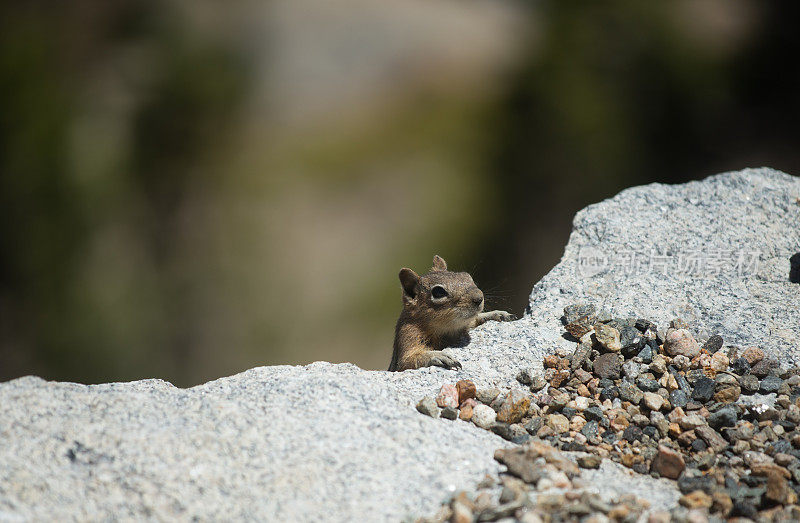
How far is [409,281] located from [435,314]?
1.25 ft

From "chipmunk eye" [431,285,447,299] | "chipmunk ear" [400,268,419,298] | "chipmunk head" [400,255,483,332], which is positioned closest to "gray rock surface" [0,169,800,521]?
"chipmunk head" [400,255,483,332]

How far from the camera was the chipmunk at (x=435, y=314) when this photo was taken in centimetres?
474

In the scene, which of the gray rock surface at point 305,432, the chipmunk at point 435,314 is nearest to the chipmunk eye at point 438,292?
the chipmunk at point 435,314

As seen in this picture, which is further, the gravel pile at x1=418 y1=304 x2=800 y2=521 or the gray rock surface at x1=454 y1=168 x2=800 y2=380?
the gray rock surface at x1=454 y1=168 x2=800 y2=380

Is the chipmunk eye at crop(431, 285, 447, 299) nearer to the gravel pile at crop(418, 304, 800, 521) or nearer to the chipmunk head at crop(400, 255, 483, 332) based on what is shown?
the chipmunk head at crop(400, 255, 483, 332)

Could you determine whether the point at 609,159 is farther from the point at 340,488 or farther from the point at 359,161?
the point at 340,488

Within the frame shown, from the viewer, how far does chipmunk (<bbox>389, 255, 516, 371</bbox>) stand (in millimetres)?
4742

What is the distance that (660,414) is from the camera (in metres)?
3.58

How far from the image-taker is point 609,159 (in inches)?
342

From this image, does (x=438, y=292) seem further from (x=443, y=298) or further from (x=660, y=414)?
(x=660, y=414)

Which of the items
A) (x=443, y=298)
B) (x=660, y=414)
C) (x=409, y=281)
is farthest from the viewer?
(x=409, y=281)

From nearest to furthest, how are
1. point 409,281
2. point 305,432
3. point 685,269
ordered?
point 305,432
point 685,269
point 409,281

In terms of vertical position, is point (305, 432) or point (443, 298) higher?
point (443, 298)

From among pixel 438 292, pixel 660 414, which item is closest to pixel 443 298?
pixel 438 292
